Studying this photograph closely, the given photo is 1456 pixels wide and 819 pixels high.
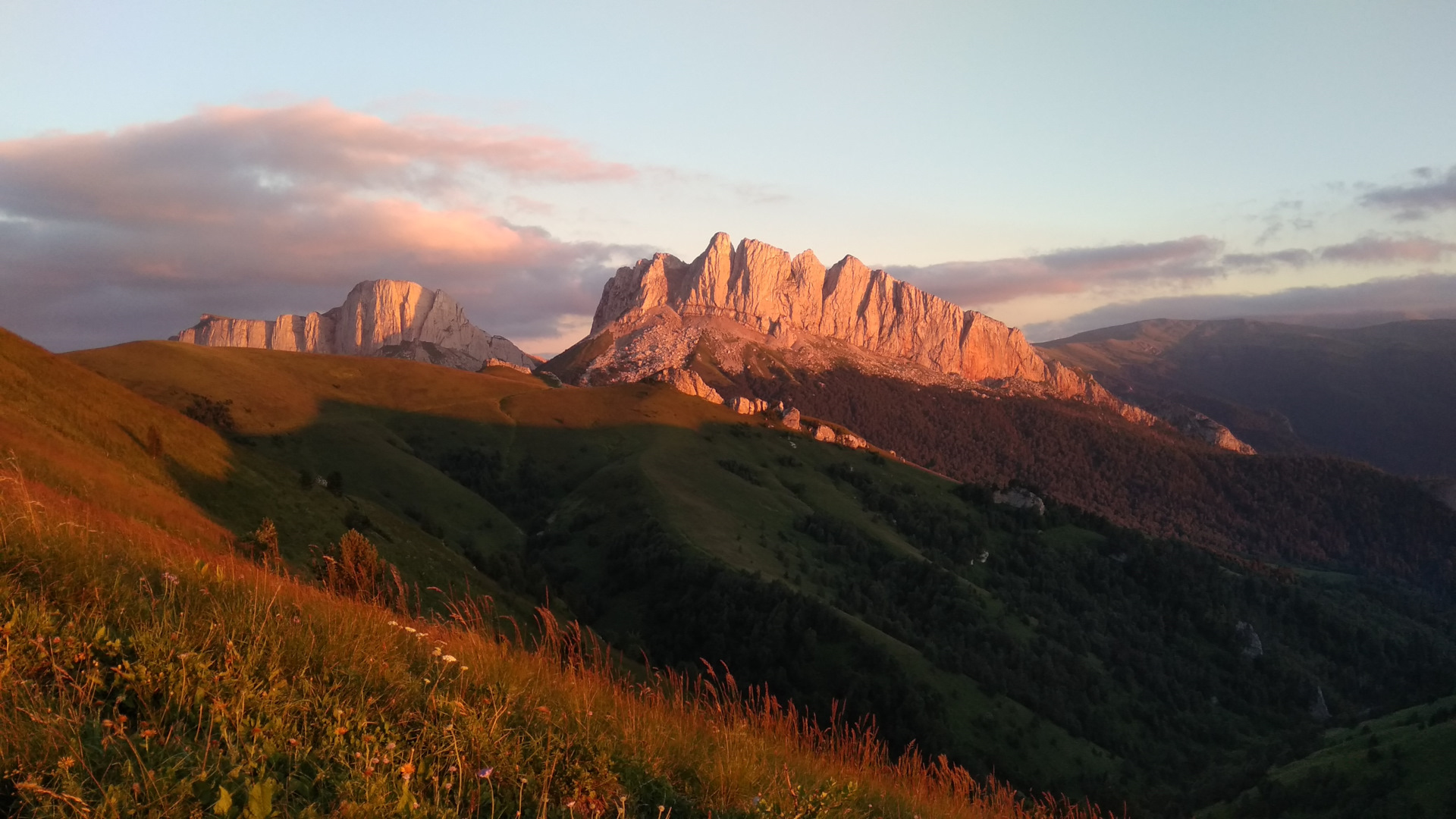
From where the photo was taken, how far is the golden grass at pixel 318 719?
17.6ft

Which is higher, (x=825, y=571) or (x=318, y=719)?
(x=318, y=719)

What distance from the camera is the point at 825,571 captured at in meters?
123

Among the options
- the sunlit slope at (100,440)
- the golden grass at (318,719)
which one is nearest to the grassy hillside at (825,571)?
the sunlit slope at (100,440)

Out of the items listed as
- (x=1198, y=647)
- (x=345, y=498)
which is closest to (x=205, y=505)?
(x=345, y=498)

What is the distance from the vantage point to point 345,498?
69812 mm

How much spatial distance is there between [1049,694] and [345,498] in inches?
3596

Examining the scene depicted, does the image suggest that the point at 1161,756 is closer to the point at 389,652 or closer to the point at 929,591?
the point at 929,591

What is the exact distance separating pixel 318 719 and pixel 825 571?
120 m

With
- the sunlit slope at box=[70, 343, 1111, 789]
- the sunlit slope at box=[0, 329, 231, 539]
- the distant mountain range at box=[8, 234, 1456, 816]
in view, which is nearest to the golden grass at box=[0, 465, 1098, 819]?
the sunlit slope at box=[0, 329, 231, 539]

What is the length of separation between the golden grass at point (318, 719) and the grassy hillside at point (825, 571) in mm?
43710

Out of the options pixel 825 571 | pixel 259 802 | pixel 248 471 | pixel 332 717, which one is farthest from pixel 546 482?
pixel 259 802

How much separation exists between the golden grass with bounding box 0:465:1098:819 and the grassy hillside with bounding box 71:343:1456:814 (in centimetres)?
4371

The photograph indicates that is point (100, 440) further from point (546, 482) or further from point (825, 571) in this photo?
point (546, 482)

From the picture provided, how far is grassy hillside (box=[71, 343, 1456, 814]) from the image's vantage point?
8762cm
